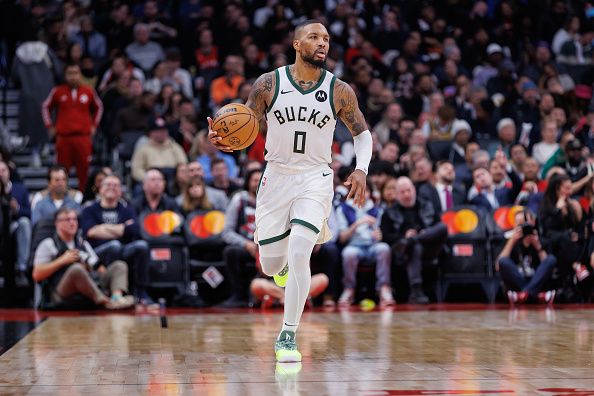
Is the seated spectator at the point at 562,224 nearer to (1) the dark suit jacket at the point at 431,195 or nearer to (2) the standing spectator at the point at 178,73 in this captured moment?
(1) the dark suit jacket at the point at 431,195

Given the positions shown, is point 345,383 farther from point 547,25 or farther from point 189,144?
point 547,25

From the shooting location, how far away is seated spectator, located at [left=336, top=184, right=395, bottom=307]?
41.8ft

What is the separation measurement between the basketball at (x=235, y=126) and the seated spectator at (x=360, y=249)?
5766 millimetres

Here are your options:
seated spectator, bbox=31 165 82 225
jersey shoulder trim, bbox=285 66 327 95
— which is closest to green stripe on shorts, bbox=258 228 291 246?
jersey shoulder trim, bbox=285 66 327 95

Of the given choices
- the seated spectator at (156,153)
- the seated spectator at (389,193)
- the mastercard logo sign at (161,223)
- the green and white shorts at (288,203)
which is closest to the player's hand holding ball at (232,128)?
the green and white shorts at (288,203)

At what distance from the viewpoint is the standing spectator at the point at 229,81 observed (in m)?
16.8

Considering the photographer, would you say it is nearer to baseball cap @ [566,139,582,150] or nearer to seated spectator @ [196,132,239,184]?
baseball cap @ [566,139,582,150]

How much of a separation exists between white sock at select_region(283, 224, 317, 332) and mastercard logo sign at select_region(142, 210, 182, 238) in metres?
6.17

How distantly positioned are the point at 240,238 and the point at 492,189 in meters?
3.49

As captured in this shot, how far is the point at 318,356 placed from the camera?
730cm

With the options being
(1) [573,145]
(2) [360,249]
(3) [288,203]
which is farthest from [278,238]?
(1) [573,145]

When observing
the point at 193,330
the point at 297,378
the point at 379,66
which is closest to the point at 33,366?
the point at 297,378

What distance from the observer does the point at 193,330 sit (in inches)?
368

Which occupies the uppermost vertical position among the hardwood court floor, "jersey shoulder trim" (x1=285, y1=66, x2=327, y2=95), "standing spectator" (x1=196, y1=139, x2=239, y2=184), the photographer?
"jersey shoulder trim" (x1=285, y1=66, x2=327, y2=95)
